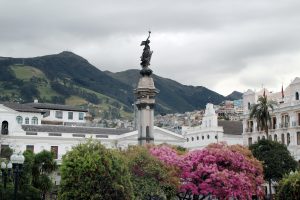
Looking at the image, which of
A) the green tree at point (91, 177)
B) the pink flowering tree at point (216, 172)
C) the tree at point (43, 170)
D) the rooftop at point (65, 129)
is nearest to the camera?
the green tree at point (91, 177)

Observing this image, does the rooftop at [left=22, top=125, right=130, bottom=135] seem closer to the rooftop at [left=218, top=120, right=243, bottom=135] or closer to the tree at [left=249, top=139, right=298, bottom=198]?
the rooftop at [left=218, top=120, right=243, bottom=135]

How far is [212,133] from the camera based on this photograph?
94.2 metres

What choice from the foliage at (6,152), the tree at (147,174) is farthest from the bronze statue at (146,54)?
the foliage at (6,152)

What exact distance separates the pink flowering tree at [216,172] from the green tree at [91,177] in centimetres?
1127

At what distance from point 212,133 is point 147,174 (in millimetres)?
54577

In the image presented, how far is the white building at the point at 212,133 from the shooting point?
9425 centimetres

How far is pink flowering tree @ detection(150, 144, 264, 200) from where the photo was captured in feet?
146

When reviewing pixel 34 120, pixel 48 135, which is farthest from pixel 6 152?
pixel 34 120

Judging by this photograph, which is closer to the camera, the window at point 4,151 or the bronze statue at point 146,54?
the bronze statue at point 146,54

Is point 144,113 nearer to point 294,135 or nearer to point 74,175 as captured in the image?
point 74,175

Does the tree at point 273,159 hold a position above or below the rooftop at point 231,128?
below

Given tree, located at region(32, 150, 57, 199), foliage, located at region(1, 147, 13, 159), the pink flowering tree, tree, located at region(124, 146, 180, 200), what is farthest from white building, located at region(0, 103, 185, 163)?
tree, located at region(124, 146, 180, 200)

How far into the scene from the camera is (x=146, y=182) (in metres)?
40.7

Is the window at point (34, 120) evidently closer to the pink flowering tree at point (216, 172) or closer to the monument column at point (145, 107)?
the monument column at point (145, 107)
